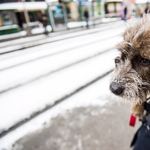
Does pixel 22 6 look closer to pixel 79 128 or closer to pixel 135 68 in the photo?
pixel 79 128

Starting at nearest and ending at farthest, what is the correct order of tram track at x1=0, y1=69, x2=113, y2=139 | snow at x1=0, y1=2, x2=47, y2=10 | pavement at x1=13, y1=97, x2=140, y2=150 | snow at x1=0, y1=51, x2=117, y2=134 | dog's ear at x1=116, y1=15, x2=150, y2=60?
dog's ear at x1=116, y1=15, x2=150, y2=60 → pavement at x1=13, y1=97, x2=140, y2=150 → tram track at x1=0, y1=69, x2=113, y2=139 → snow at x1=0, y1=51, x2=117, y2=134 → snow at x1=0, y1=2, x2=47, y2=10

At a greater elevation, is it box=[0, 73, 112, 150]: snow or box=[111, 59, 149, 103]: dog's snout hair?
box=[111, 59, 149, 103]: dog's snout hair

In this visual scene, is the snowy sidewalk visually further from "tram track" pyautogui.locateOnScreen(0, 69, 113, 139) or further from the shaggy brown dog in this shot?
the shaggy brown dog

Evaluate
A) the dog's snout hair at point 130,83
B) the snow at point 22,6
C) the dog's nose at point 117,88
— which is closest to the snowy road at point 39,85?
the dog's snout hair at point 130,83

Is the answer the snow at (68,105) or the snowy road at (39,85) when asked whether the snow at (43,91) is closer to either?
the snowy road at (39,85)

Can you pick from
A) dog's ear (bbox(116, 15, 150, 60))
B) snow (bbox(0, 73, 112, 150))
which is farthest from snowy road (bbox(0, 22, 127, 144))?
dog's ear (bbox(116, 15, 150, 60))

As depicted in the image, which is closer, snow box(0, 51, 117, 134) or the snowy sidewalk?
the snowy sidewalk

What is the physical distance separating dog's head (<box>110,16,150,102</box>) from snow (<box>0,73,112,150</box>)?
1297mm

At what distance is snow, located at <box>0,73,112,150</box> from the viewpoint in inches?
83.0

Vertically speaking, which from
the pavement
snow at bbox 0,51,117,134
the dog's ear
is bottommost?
the pavement

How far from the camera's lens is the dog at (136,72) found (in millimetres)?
1223

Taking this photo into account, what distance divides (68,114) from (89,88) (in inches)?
43.3

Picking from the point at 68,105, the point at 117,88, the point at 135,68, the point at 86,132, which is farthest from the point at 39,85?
the point at 135,68

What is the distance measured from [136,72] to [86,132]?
1368mm
